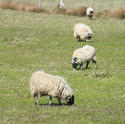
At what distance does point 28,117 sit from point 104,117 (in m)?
2.09

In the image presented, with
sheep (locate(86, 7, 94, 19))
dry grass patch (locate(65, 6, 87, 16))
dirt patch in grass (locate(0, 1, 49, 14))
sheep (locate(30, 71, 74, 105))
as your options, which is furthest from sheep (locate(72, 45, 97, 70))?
dirt patch in grass (locate(0, 1, 49, 14))

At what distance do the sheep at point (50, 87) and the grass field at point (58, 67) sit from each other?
1.45ft

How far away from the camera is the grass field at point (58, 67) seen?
43.9ft

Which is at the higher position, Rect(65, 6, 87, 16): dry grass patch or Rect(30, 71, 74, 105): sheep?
Rect(65, 6, 87, 16): dry grass patch

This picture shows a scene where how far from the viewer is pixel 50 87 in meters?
14.9

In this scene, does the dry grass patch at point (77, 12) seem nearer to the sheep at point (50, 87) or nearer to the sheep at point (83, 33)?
the sheep at point (83, 33)

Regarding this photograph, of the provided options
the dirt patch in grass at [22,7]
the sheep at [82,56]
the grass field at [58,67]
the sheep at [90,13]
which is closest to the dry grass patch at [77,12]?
the grass field at [58,67]

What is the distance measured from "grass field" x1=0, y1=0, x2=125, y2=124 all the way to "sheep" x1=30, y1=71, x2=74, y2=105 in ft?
1.45

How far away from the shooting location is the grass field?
43.9 ft

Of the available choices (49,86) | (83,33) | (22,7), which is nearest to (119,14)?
(22,7)

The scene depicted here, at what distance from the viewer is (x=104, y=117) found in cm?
1246

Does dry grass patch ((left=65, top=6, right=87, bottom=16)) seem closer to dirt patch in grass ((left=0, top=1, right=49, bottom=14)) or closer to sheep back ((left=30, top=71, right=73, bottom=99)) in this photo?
dirt patch in grass ((left=0, top=1, right=49, bottom=14))

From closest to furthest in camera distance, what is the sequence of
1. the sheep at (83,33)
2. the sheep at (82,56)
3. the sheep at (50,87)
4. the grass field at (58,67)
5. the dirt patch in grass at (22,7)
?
the grass field at (58,67), the sheep at (50,87), the sheep at (82,56), the sheep at (83,33), the dirt patch in grass at (22,7)

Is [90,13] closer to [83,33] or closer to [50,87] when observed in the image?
[83,33]
